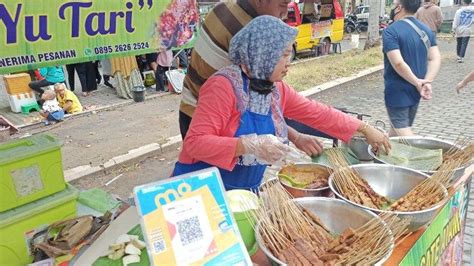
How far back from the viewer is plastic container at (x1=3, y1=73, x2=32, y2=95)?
686 cm

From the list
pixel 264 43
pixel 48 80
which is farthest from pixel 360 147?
pixel 48 80

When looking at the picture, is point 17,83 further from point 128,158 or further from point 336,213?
point 336,213

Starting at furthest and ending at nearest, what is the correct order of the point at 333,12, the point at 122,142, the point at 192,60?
the point at 333,12 → the point at 122,142 → the point at 192,60

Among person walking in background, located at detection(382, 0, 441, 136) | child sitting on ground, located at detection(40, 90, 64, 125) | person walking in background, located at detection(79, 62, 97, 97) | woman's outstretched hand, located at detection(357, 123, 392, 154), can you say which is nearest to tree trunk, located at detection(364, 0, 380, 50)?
person walking in background, located at detection(79, 62, 97, 97)

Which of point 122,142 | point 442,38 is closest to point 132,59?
point 122,142

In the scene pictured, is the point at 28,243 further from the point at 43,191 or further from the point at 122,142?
the point at 122,142

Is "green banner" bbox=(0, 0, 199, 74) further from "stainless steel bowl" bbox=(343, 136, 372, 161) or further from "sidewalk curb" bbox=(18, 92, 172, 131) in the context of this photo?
"sidewalk curb" bbox=(18, 92, 172, 131)

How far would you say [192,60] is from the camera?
214 centimetres

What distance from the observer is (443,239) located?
171 cm

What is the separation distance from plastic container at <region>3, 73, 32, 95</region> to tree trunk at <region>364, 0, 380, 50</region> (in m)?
9.02

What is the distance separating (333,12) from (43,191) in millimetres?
13271

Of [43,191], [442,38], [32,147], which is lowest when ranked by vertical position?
[442,38]

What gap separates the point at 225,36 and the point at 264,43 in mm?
556

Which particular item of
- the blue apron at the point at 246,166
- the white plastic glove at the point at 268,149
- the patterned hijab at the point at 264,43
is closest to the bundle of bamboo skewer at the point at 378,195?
the white plastic glove at the point at 268,149
